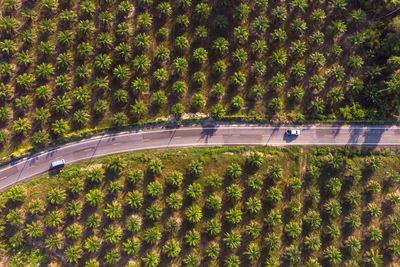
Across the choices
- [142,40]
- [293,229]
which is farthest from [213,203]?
[142,40]

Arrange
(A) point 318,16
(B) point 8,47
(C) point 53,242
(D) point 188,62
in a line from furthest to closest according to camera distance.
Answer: (D) point 188,62
(A) point 318,16
(B) point 8,47
(C) point 53,242

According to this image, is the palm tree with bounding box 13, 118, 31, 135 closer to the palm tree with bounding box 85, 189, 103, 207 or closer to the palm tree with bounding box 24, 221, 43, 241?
the palm tree with bounding box 85, 189, 103, 207

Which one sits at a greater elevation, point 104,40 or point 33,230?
point 104,40

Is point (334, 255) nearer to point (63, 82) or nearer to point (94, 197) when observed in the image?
point (94, 197)

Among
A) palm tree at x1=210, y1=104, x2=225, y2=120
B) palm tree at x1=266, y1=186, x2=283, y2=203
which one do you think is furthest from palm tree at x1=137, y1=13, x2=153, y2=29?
palm tree at x1=266, y1=186, x2=283, y2=203

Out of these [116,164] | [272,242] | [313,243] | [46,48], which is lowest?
[313,243]

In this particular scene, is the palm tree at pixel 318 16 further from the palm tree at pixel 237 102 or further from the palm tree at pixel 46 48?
the palm tree at pixel 46 48
